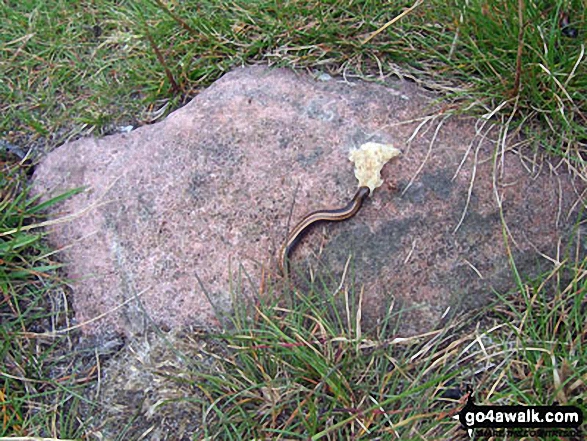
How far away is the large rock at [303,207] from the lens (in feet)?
9.50

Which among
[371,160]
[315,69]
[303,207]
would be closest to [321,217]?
[303,207]

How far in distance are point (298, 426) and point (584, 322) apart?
1.26m

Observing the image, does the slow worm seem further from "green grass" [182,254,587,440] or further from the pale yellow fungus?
"green grass" [182,254,587,440]

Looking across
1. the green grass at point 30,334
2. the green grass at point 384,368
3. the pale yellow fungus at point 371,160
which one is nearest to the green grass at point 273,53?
the pale yellow fungus at point 371,160

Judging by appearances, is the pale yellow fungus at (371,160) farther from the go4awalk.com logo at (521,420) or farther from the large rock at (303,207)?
the go4awalk.com logo at (521,420)

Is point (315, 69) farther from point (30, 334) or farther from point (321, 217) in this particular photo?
point (30, 334)

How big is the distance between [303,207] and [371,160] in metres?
0.41

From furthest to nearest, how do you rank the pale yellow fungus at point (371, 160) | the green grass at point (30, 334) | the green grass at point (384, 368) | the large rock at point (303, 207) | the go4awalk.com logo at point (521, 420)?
the pale yellow fungus at point (371, 160), the large rock at point (303, 207), the green grass at point (30, 334), the green grass at point (384, 368), the go4awalk.com logo at point (521, 420)

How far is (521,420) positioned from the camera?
2340 millimetres

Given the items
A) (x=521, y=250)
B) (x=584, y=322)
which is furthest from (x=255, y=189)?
(x=584, y=322)

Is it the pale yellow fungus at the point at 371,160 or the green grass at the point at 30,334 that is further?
the pale yellow fungus at the point at 371,160

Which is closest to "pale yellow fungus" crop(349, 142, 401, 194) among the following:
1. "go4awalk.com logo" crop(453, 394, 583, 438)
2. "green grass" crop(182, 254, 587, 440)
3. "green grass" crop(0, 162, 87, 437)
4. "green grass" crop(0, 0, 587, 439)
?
"green grass" crop(0, 0, 587, 439)

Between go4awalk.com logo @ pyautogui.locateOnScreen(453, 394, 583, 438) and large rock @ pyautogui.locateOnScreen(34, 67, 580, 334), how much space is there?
19.6 inches

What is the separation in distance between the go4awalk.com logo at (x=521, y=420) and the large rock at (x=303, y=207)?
498mm
